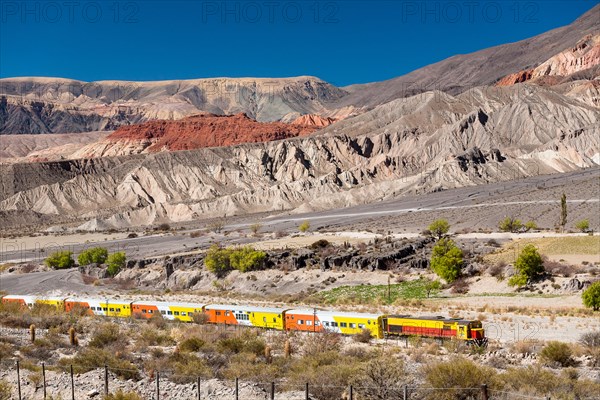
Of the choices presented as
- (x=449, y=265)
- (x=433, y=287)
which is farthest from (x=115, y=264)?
(x=449, y=265)

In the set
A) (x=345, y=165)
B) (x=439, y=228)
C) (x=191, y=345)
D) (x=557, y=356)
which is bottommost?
(x=557, y=356)

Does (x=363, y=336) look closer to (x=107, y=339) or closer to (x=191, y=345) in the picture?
(x=191, y=345)

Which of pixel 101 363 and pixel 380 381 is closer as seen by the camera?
pixel 380 381

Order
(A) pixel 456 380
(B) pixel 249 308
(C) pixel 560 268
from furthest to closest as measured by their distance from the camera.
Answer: (C) pixel 560 268
(B) pixel 249 308
(A) pixel 456 380

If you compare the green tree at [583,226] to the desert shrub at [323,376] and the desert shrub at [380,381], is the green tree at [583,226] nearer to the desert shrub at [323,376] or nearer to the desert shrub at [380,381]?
the desert shrub at [323,376]

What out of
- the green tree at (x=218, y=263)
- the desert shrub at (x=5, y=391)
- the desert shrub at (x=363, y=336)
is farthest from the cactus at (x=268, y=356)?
the green tree at (x=218, y=263)
